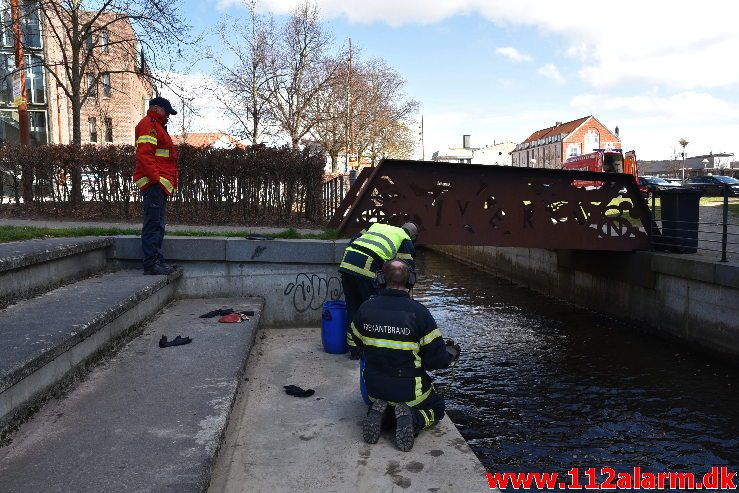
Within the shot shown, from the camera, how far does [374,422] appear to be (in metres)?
4.49

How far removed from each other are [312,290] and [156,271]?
217cm

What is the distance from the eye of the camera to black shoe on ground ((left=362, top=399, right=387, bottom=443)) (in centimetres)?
448

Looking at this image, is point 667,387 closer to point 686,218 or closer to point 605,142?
point 686,218

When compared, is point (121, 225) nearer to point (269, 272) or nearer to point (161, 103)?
point (269, 272)

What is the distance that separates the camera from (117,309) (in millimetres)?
5227

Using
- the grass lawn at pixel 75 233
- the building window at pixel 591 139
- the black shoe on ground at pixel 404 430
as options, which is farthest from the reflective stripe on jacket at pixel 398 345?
the building window at pixel 591 139

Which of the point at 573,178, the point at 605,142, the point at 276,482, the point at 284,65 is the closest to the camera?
the point at 276,482

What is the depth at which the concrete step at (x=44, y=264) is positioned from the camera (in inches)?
205

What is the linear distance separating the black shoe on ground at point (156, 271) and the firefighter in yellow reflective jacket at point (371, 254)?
2471mm

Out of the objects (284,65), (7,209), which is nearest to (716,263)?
(7,209)

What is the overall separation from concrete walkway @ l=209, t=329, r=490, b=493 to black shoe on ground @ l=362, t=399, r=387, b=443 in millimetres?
74

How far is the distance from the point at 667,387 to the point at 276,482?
6699 mm

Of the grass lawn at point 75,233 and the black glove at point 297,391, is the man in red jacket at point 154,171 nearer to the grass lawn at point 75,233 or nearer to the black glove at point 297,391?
the grass lawn at point 75,233

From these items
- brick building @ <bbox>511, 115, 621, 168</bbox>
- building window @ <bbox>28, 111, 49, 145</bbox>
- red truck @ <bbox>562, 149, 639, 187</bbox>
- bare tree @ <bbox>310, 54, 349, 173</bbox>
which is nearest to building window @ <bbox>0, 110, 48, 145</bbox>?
building window @ <bbox>28, 111, 49, 145</bbox>
